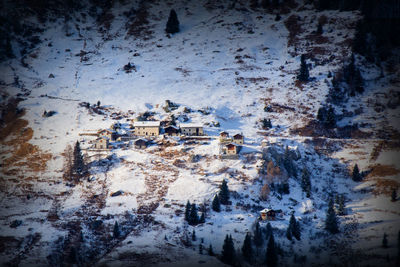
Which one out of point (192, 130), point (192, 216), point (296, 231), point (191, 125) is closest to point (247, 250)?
point (296, 231)

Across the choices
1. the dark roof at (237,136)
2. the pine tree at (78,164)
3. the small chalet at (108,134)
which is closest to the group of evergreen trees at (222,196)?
the dark roof at (237,136)

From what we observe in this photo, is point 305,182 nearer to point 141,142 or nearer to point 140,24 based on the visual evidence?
point 141,142

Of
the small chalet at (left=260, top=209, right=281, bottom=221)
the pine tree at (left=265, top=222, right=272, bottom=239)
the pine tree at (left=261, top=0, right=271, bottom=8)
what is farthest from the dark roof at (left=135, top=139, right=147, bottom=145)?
the pine tree at (left=261, top=0, right=271, bottom=8)

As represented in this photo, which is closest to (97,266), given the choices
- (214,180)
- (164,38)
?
(214,180)

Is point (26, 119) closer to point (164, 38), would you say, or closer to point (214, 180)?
point (214, 180)

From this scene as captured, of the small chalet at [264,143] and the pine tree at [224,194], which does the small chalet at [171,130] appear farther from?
the pine tree at [224,194]
